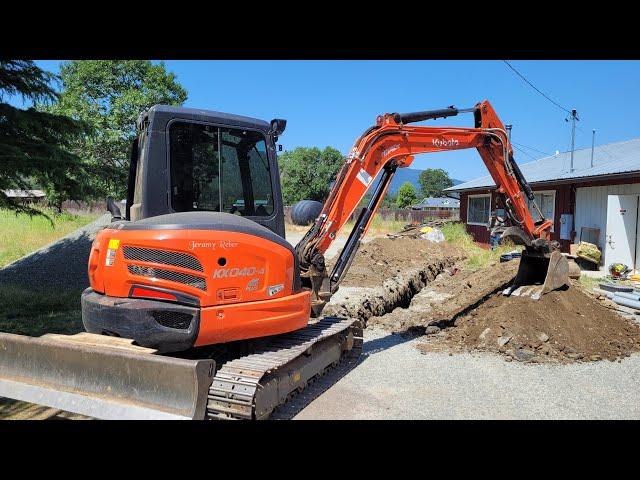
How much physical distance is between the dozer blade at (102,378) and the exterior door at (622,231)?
12.1 meters

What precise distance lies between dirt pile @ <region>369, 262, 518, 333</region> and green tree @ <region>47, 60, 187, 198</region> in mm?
12643

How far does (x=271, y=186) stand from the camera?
4.79m

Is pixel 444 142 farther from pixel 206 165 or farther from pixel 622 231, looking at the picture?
pixel 622 231

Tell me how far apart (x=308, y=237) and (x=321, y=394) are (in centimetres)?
175

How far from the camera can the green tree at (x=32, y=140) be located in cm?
845

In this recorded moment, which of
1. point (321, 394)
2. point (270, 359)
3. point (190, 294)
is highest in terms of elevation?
point (190, 294)

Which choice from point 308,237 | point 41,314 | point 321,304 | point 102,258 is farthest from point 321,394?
point 41,314

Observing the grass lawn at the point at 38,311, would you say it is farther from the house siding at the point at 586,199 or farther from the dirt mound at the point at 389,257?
the house siding at the point at 586,199

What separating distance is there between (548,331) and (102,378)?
575cm

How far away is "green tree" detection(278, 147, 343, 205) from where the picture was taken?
165 ft

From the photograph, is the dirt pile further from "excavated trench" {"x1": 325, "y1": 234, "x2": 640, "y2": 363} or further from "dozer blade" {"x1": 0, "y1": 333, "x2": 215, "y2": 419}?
"dozer blade" {"x1": 0, "y1": 333, "x2": 215, "y2": 419}

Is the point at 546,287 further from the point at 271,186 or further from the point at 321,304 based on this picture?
the point at 271,186

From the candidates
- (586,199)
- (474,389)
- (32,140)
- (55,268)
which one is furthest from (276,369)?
(586,199)

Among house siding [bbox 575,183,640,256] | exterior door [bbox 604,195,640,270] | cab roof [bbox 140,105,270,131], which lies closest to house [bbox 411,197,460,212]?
house siding [bbox 575,183,640,256]
